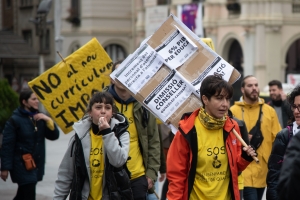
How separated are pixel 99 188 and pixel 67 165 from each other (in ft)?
0.97

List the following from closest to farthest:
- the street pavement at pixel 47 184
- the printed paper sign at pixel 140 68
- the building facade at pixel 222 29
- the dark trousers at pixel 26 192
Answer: the printed paper sign at pixel 140 68, the dark trousers at pixel 26 192, the street pavement at pixel 47 184, the building facade at pixel 222 29

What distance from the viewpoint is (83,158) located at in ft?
20.2

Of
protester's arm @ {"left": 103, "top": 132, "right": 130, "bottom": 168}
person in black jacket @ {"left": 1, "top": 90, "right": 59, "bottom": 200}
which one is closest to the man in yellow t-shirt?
protester's arm @ {"left": 103, "top": 132, "right": 130, "bottom": 168}

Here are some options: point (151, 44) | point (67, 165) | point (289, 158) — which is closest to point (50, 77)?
point (151, 44)

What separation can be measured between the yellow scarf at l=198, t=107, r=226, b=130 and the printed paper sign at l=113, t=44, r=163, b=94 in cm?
139

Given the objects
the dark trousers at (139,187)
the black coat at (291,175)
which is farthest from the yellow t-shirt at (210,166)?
the black coat at (291,175)

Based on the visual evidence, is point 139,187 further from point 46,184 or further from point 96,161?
point 46,184

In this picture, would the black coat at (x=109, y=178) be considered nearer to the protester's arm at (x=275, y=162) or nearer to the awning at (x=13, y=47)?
the protester's arm at (x=275, y=162)

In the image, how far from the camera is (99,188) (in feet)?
20.3

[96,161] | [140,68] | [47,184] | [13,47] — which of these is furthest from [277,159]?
[13,47]

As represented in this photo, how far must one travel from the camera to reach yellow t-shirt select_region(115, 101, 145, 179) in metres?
7.26

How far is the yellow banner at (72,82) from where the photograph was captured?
351 inches

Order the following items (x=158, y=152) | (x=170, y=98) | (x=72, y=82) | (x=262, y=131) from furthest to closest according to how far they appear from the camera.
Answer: (x=72, y=82) < (x=262, y=131) < (x=158, y=152) < (x=170, y=98)

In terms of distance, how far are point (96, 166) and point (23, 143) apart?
10.1 feet
